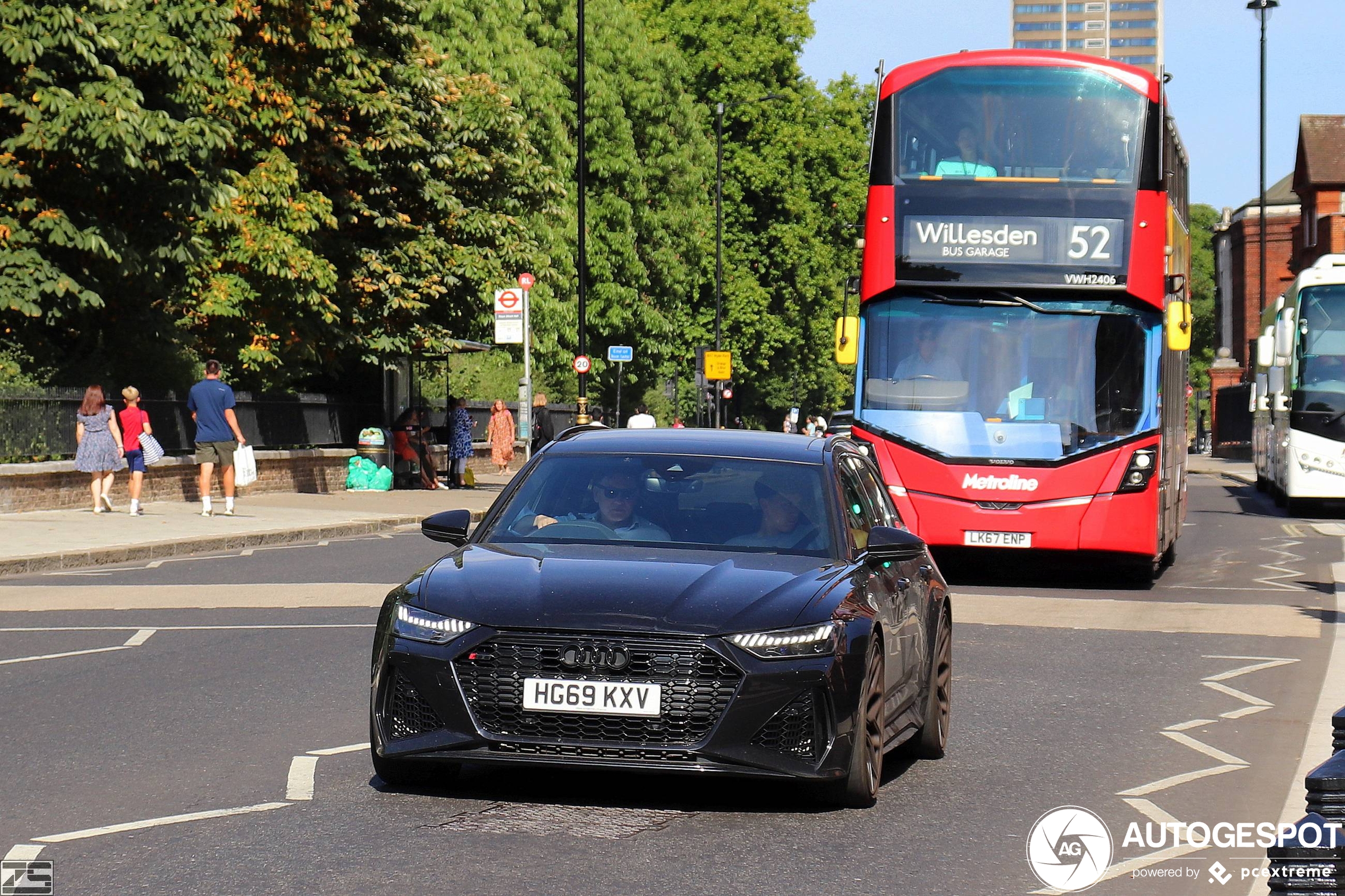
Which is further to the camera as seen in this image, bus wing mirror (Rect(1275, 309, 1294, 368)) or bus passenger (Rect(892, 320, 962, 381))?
bus wing mirror (Rect(1275, 309, 1294, 368))

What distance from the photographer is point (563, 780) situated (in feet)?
24.3

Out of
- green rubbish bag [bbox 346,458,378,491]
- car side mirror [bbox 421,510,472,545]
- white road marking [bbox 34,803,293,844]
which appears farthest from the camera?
green rubbish bag [bbox 346,458,378,491]

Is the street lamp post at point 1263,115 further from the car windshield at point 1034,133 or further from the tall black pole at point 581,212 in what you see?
the car windshield at point 1034,133

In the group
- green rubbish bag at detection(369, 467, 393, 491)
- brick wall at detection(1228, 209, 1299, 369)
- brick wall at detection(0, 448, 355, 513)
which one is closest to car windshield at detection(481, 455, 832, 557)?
brick wall at detection(0, 448, 355, 513)

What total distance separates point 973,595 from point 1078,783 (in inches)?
367

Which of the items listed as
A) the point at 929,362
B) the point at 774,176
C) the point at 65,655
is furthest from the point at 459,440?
the point at 774,176

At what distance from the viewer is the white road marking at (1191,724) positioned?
9.24 metres

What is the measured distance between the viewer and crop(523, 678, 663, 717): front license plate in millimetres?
6477

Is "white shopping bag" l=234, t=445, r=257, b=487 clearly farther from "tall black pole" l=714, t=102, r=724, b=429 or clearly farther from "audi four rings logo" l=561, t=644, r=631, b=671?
"tall black pole" l=714, t=102, r=724, b=429

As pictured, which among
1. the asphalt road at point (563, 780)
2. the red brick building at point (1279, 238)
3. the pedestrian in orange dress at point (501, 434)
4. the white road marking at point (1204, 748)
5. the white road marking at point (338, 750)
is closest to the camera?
the asphalt road at point (563, 780)

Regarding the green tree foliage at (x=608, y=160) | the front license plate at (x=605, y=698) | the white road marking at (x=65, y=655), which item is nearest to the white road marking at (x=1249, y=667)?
the front license plate at (x=605, y=698)

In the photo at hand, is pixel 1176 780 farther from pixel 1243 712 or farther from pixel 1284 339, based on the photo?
pixel 1284 339

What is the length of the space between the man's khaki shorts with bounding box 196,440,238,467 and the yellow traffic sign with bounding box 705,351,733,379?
2930 centimetres

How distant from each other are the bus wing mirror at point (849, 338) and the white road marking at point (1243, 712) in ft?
25.9
